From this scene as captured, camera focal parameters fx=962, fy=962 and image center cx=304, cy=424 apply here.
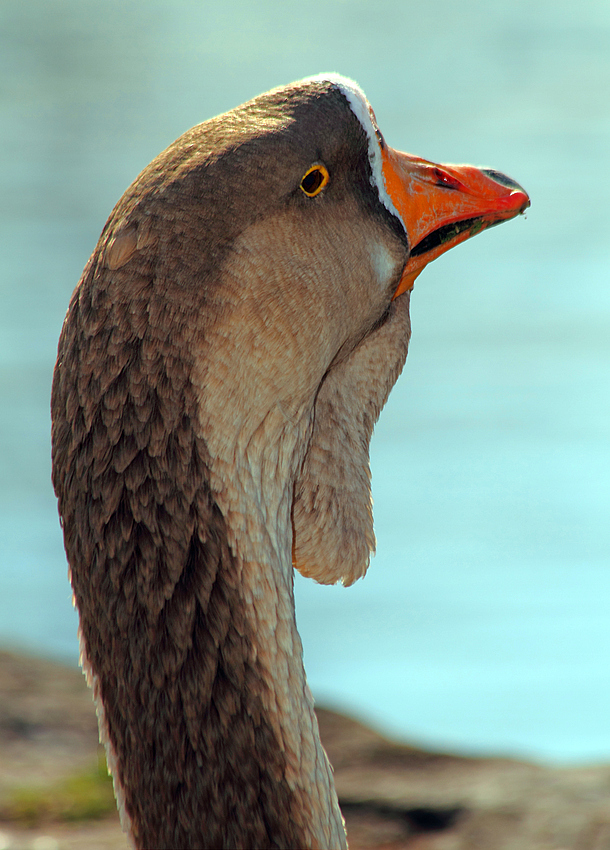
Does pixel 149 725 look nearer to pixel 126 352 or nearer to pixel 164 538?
pixel 164 538

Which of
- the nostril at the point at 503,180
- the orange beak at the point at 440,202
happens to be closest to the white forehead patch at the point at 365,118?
the orange beak at the point at 440,202

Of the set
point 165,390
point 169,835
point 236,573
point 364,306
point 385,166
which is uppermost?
point 385,166

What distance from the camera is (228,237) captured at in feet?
5.52

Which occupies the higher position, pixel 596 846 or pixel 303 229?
pixel 303 229

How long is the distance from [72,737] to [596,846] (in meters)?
2.65

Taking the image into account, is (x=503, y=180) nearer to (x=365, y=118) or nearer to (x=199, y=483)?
(x=365, y=118)

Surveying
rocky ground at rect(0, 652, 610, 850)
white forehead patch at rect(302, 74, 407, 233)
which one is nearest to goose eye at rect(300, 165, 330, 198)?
white forehead patch at rect(302, 74, 407, 233)

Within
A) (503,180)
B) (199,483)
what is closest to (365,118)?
(503,180)

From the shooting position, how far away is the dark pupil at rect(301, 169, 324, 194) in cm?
187

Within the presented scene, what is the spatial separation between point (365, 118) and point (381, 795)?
315 cm

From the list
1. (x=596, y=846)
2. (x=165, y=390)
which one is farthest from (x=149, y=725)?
(x=596, y=846)

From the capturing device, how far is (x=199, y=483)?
1631mm

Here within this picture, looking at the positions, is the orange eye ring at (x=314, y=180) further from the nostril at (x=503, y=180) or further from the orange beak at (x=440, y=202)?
the nostril at (x=503, y=180)

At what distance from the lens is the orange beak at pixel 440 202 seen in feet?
7.12
